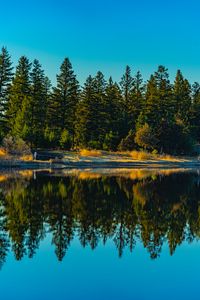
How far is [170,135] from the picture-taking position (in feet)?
199

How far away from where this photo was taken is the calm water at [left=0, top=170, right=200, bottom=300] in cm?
913

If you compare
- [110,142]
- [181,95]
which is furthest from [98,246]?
[181,95]

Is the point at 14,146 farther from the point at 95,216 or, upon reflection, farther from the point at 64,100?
the point at 95,216

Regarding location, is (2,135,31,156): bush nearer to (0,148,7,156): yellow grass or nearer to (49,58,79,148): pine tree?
(0,148,7,156): yellow grass

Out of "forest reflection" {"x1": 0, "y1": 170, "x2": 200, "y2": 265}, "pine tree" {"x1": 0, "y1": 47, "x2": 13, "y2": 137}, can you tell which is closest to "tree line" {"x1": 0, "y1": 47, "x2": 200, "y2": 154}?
"pine tree" {"x1": 0, "y1": 47, "x2": 13, "y2": 137}

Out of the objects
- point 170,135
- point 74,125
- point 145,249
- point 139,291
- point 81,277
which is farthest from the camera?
point 74,125

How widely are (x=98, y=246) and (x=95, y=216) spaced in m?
4.68

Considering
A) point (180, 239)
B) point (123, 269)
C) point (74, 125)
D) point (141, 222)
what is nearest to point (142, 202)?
point (141, 222)

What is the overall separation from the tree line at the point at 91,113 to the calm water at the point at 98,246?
121 feet

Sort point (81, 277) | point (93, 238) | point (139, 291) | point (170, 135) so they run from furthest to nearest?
1. point (170, 135)
2. point (93, 238)
3. point (81, 277)
4. point (139, 291)

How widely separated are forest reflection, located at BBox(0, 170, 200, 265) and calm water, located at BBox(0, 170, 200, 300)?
0.03 metres

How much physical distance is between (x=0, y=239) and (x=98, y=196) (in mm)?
10886

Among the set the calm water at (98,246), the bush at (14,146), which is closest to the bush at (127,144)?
the bush at (14,146)

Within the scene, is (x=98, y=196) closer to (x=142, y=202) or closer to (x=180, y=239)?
(x=142, y=202)
